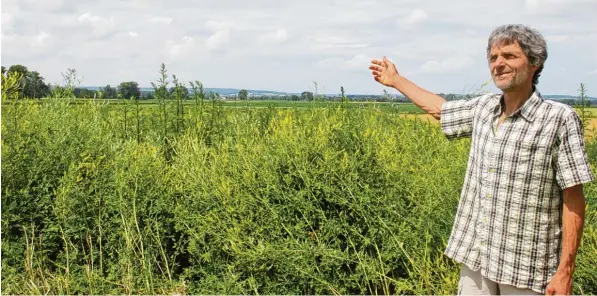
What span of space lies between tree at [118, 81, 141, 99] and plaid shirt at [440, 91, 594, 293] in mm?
4400

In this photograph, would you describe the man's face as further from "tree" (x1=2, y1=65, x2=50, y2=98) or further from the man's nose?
"tree" (x1=2, y1=65, x2=50, y2=98)

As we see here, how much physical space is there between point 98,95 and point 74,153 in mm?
1783

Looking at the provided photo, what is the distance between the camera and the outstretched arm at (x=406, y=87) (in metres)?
3.14

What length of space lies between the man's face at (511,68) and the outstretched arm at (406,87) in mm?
434

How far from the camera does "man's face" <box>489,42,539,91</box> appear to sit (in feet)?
8.77

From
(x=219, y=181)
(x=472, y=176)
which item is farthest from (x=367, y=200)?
(x=472, y=176)

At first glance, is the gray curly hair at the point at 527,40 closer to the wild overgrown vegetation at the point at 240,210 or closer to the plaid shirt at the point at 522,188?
the plaid shirt at the point at 522,188

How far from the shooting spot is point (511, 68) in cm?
268

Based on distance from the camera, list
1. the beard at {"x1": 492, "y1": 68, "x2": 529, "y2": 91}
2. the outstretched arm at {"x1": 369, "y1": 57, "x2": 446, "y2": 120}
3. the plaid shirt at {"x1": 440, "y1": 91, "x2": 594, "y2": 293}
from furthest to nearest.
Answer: the outstretched arm at {"x1": 369, "y1": 57, "x2": 446, "y2": 120} → the beard at {"x1": 492, "y1": 68, "x2": 529, "y2": 91} → the plaid shirt at {"x1": 440, "y1": 91, "x2": 594, "y2": 293}

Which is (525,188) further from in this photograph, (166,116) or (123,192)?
(166,116)

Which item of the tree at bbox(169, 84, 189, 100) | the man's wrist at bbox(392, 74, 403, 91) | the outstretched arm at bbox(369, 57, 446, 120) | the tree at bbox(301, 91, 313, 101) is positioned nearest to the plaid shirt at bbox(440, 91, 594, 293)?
the outstretched arm at bbox(369, 57, 446, 120)

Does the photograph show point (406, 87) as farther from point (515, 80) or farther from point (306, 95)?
point (306, 95)

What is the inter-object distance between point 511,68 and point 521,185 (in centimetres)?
46

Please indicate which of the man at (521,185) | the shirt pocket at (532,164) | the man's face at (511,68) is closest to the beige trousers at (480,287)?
the man at (521,185)
